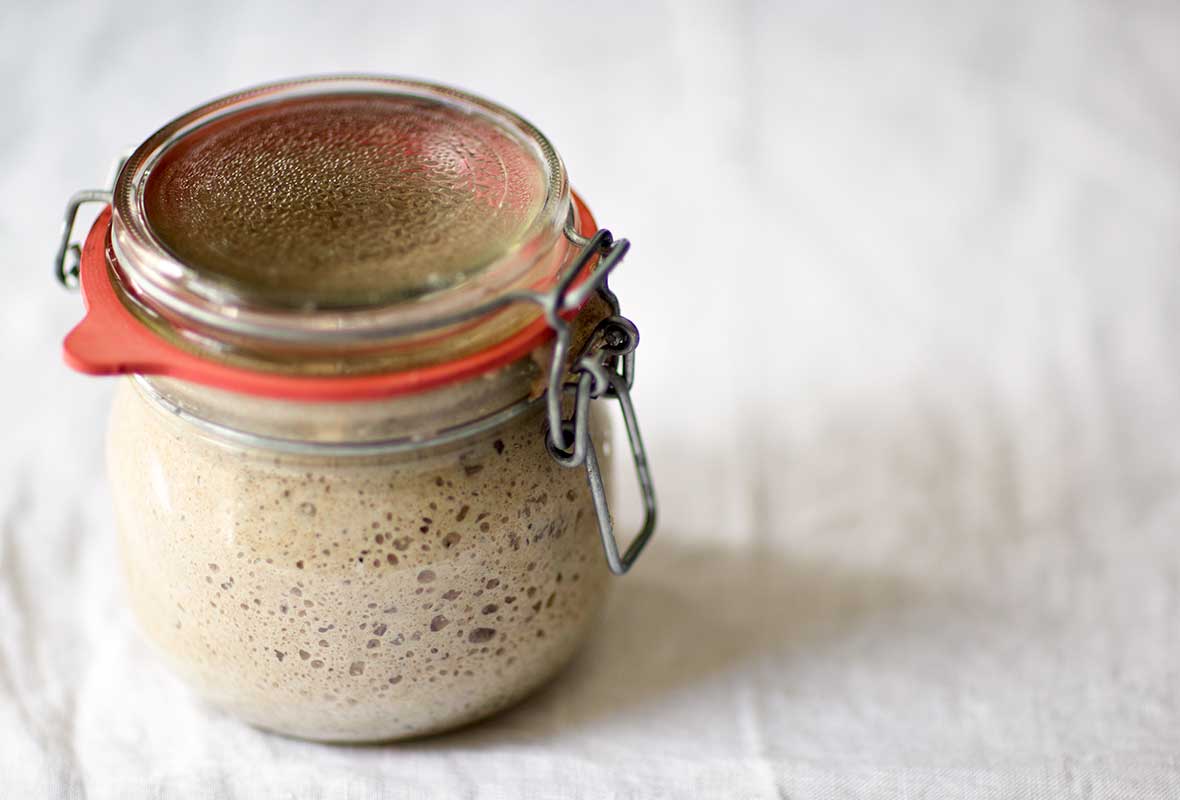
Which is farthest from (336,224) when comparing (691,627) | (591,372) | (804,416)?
(804,416)

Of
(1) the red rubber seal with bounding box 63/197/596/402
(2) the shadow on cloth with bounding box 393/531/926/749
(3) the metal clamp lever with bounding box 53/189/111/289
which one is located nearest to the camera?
(1) the red rubber seal with bounding box 63/197/596/402

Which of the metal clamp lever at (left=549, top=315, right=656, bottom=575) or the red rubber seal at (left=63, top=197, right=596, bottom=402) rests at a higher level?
the red rubber seal at (left=63, top=197, right=596, bottom=402)

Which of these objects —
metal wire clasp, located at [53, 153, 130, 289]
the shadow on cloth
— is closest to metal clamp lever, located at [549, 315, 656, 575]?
the shadow on cloth

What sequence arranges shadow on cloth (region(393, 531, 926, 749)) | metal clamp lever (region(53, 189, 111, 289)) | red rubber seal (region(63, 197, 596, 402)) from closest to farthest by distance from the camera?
red rubber seal (region(63, 197, 596, 402)), metal clamp lever (region(53, 189, 111, 289)), shadow on cloth (region(393, 531, 926, 749))

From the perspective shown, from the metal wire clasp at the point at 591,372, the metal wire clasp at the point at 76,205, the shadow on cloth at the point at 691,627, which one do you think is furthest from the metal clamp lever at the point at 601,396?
the metal wire clasp at the point at 76,205

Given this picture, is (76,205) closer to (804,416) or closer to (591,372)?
(591,372)

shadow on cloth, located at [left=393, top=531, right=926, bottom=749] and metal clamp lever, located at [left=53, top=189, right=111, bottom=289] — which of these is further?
shadow on cloth, located at [left=393, top=531, right=926, bottom=749]

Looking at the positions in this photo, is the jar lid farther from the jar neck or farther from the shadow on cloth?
the shadow on cloth

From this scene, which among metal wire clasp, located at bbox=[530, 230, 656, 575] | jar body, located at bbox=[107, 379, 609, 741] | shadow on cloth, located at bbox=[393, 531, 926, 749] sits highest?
metal wire clasp, located at bbox=[530, 230, 656, 575]
